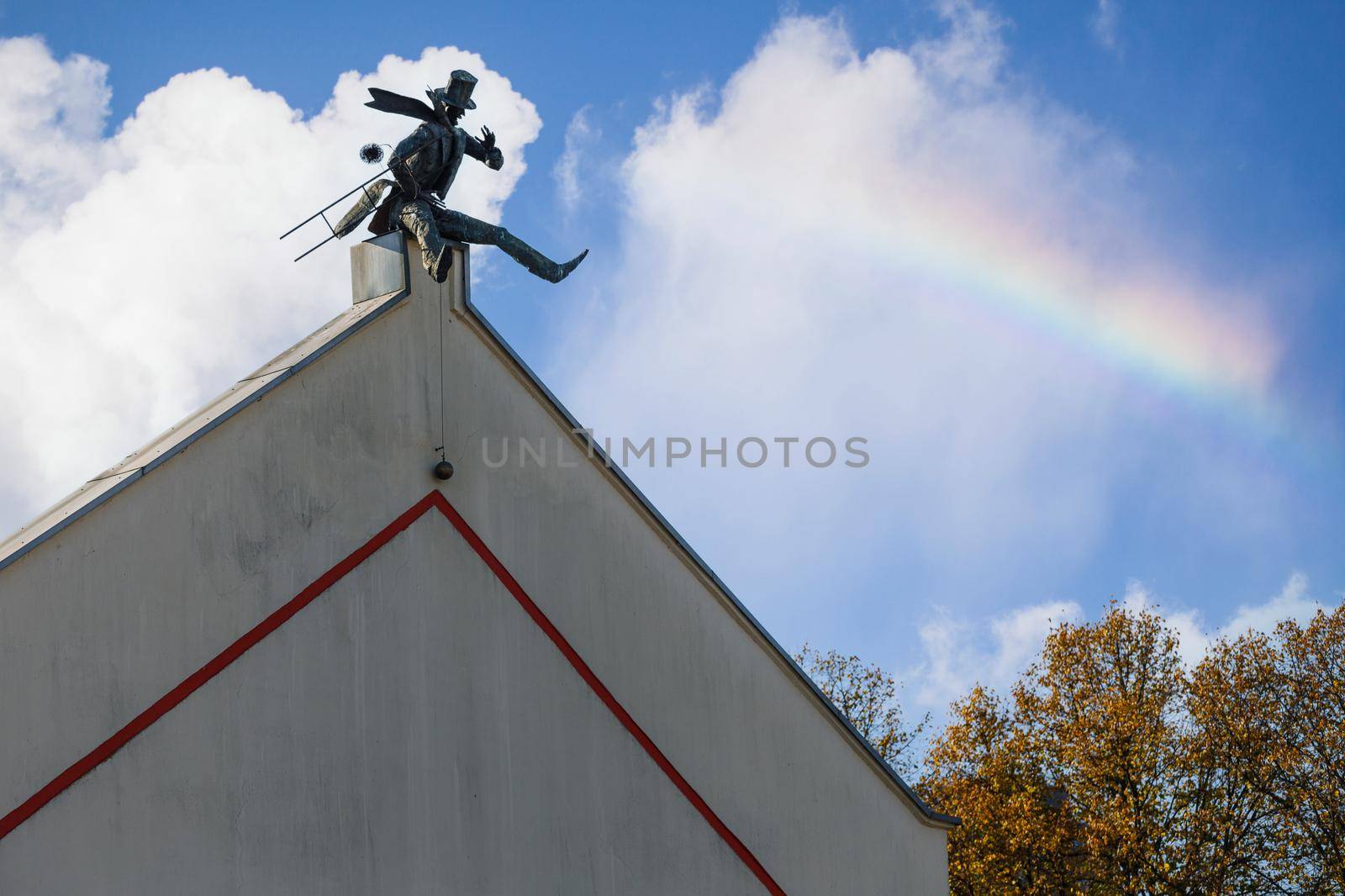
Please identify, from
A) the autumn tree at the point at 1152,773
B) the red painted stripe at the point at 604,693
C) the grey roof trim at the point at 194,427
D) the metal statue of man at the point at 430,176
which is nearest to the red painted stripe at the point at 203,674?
the red painted stripe at the point at 604,693

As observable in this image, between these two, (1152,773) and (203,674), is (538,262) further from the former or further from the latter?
(1152,773)

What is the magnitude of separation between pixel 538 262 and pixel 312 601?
4.83 meters

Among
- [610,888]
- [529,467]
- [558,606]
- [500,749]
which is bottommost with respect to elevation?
[610,888]

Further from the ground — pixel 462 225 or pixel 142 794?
pixel 462 225

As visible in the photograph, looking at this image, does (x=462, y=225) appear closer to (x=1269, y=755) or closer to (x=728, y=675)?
(x=728, y=675)

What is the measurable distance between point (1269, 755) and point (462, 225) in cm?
2826

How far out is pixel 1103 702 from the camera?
38938mm

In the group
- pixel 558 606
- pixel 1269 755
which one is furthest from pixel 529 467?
pixel 1269 755

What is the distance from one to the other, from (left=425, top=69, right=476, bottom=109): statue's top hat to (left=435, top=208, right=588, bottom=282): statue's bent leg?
121cm

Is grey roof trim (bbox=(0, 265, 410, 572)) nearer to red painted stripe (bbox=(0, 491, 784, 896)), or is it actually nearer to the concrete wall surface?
the concrete wall surface

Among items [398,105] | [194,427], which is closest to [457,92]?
[398,105]

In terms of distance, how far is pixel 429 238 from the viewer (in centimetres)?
1403

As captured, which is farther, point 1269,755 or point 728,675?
point 1269,755

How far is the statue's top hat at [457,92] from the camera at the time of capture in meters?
15.1
